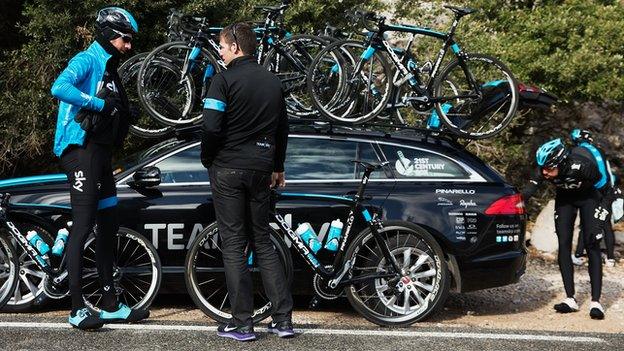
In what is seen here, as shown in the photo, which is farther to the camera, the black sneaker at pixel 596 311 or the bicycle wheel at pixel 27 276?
the black sneaker at pixel 596 311

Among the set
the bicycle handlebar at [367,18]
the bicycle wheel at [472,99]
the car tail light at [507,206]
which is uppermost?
the bicycle handlebar at [367,18]

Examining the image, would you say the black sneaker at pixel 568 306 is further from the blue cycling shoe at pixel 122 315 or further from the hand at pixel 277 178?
the blue cycling shoe at pixel 122 315

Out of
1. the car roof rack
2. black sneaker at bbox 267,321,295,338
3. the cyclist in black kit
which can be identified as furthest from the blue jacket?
the cyclist in black kit

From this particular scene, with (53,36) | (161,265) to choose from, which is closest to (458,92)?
(161,265)

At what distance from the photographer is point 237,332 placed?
6.04 meters

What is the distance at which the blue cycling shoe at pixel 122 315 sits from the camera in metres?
6.37

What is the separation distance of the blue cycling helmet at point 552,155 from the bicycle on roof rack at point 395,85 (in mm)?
412

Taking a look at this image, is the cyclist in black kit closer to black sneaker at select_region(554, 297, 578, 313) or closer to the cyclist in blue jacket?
black sneaker at select_region(554, 297, 578, 313)

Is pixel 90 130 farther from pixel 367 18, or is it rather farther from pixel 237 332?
pixel 367 18

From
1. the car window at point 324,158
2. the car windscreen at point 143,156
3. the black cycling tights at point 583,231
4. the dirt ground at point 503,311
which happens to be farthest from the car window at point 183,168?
the black cycling tights at point 583,231

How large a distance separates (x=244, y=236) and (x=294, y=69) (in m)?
2.57

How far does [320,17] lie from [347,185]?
4.82 metres

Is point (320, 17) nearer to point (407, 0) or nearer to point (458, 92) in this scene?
point (407, 0)

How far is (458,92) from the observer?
8062mm
